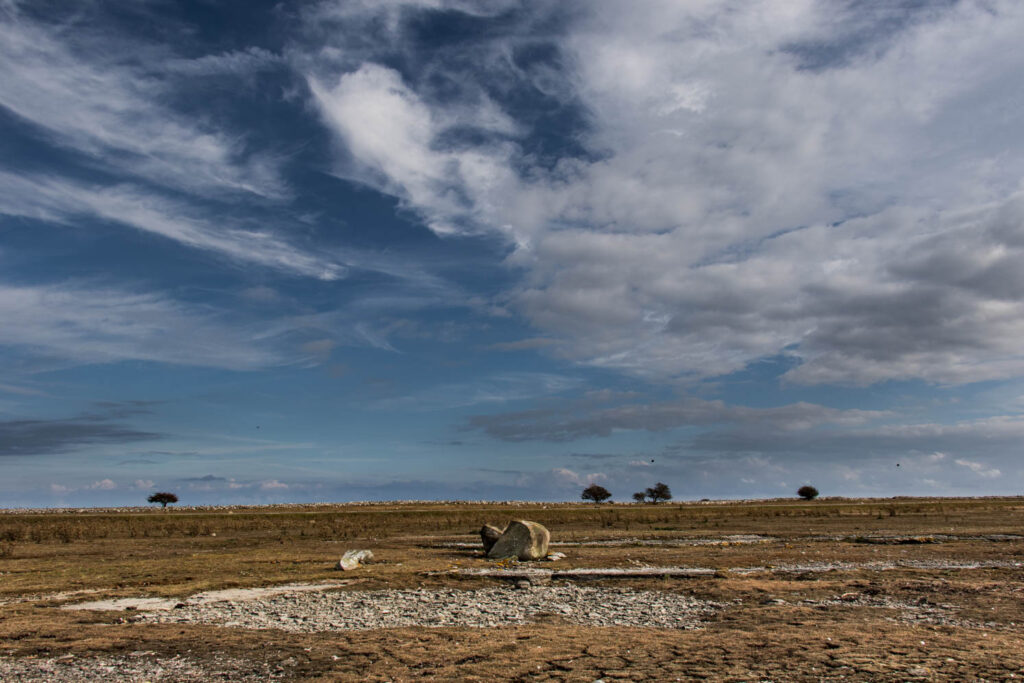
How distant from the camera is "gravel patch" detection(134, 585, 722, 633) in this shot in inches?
Result: 463

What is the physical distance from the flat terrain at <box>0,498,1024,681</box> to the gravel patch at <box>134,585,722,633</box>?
6cm

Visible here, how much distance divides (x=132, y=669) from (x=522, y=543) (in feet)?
48.2

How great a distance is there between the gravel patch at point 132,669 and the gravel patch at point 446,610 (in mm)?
2270

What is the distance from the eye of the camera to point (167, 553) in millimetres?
28031

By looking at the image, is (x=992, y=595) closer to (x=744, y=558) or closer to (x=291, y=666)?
(x=744, y=558)

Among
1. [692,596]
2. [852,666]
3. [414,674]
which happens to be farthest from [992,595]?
[414,674]

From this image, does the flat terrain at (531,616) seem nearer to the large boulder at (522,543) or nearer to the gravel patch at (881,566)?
the gravel patch at (881,566)

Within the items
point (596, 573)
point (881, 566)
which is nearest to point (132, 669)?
point (596, 573)

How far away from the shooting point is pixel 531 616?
12.3 meters

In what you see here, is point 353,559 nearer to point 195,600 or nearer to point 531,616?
point 195,600

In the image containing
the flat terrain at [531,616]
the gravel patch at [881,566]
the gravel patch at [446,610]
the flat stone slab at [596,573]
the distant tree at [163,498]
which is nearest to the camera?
the flat terrain at [531,616]

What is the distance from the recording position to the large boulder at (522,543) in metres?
22.1

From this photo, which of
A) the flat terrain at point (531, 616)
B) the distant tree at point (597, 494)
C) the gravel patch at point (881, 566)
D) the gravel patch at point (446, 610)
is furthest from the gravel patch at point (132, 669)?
the distant tree at point (597, 494)

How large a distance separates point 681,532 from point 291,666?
31.1 metres
